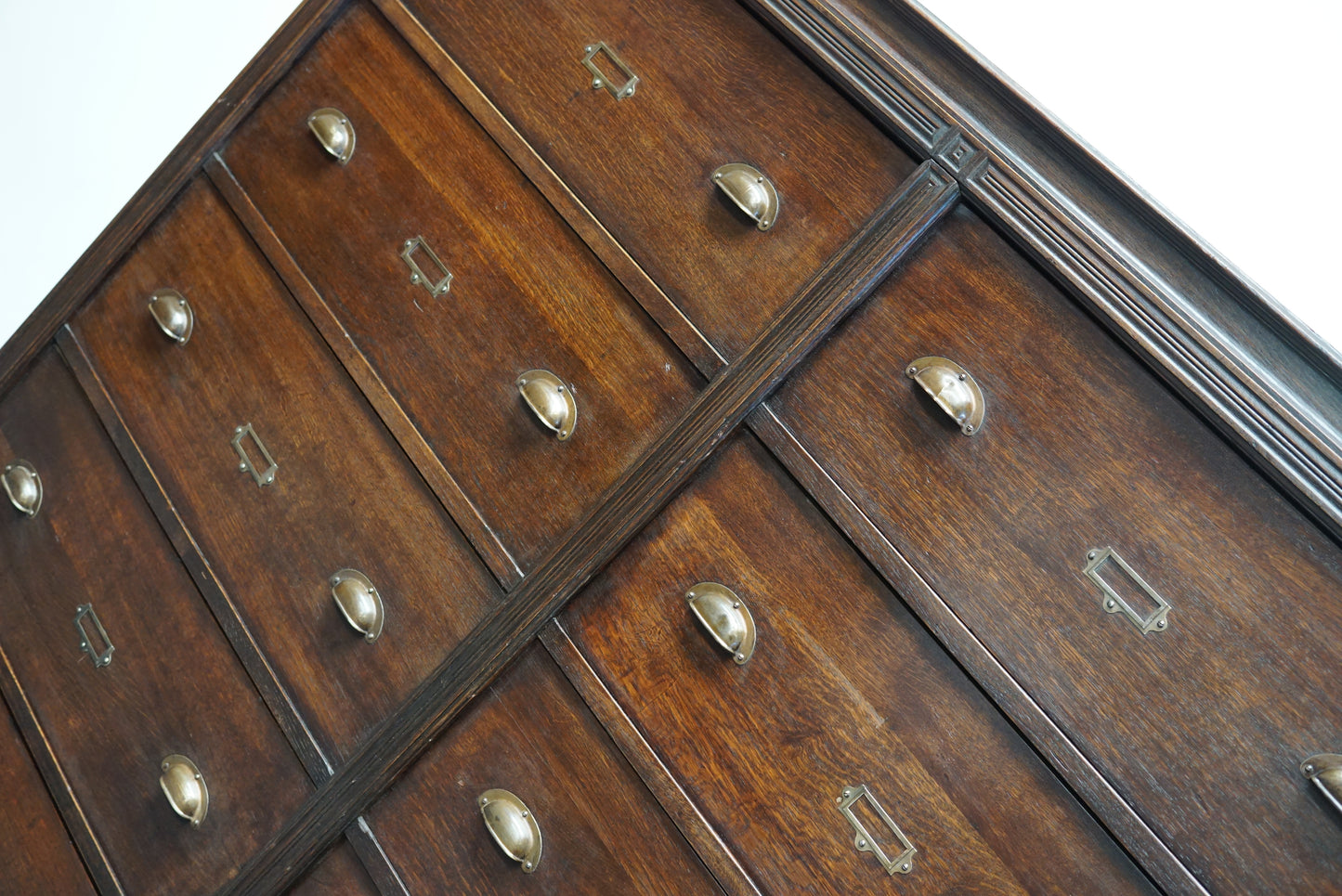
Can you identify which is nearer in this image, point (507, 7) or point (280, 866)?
point (280, 866)

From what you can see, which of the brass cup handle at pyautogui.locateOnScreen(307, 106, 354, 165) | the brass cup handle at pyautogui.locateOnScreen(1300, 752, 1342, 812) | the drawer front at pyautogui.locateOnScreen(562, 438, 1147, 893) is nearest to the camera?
the brass cup handle at pyautogui.locateOnScreen(1300, 752, 1342, 812)

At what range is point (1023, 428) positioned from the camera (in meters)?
1.00

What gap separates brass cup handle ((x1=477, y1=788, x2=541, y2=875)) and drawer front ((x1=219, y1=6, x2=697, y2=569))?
0.88ft

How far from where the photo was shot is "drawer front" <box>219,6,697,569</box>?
3.84 ft

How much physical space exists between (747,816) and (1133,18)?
1.16 meters

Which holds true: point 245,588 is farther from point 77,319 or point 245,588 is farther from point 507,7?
point 507,7

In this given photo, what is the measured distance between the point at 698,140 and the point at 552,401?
0.35m

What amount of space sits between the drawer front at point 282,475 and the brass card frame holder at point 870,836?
461 millimetres

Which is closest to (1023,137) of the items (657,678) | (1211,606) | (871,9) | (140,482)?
(871,9)

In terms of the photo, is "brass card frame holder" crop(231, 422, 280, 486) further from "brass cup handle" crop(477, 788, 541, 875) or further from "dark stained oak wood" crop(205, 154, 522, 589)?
"brass cup handle" crop(477, 788, 541, 875)

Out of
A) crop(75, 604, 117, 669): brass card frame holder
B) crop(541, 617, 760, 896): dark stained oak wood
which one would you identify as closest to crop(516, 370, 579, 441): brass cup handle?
crop(541, 617, 760, 896): dark stained oak wood

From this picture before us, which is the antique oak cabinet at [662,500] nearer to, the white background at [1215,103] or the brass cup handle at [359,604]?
the brass cup handle at [359,604]

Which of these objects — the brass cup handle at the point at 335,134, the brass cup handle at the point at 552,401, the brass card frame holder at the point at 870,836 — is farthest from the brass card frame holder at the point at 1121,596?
the brass cup handle at the point at 335,134

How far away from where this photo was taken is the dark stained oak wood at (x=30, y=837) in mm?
1338
